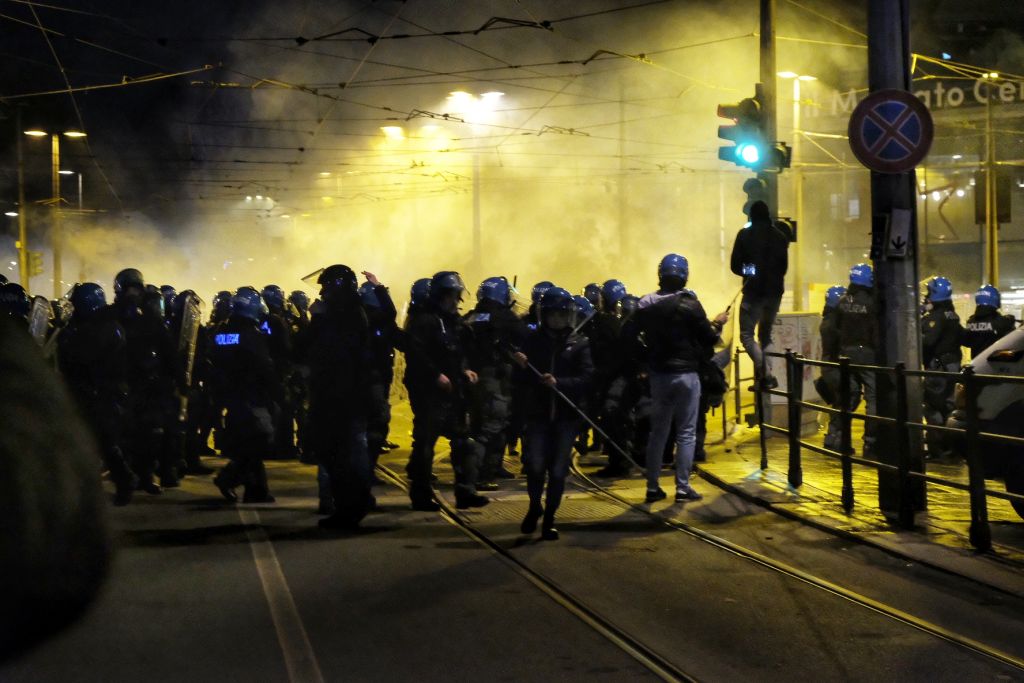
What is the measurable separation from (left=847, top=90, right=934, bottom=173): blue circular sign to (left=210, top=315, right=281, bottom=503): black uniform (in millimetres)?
4443

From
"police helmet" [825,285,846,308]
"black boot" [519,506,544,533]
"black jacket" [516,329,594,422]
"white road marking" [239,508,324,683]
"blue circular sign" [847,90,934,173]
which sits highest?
"blue circular sign" [847,90,934,173]

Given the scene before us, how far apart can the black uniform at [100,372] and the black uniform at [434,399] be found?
2.24 metres

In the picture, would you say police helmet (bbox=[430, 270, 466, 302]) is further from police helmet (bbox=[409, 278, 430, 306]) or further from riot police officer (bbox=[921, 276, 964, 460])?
riot police officer (bbox=[921, 276, 964, 460])

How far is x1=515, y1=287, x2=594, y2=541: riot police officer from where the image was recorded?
729 centimetres

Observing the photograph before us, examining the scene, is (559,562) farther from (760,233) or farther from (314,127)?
(314,127)

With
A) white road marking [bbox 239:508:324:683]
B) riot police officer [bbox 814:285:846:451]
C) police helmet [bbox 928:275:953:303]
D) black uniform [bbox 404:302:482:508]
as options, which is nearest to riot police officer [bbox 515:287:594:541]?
black uniform [bbox 404:302:482:508]

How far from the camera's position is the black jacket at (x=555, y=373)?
729 centimetres

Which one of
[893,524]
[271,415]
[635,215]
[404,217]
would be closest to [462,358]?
[271,415]

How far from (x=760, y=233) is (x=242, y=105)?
22.0m

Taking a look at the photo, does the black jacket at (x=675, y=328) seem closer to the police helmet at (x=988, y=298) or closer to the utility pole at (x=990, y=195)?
the police helmet at (x=988, y=298)

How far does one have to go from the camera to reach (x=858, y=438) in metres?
13.4

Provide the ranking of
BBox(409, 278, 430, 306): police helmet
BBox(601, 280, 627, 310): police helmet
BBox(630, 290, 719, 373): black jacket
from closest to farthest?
BBox(630, 290, 719, 373): black jacket, BBox(409, 278, 430, 306): police helmet, BBox(601, 280, 627, 310): police helmet

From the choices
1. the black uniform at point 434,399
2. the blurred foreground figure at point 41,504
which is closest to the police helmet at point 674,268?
the black uniform at point 434,399

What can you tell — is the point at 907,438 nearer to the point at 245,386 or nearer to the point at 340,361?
the point at 340,361
